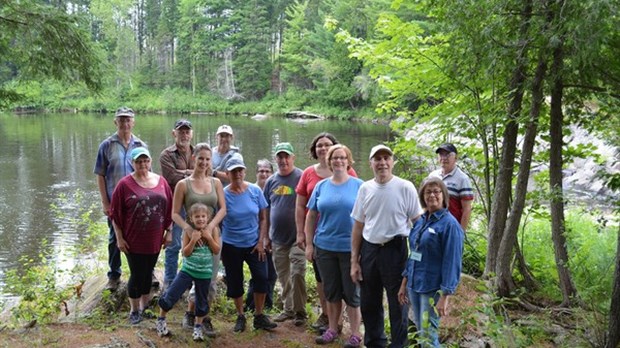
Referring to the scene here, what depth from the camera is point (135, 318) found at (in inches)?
169

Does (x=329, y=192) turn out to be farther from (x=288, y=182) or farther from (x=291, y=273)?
(x=291, y=273)

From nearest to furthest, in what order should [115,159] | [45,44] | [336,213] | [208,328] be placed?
[336,213], [208,328], [45,44], [115,159]

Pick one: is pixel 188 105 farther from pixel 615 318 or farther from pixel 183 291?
pixel 615 318

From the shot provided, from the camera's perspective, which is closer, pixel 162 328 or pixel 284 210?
pixel 162 328

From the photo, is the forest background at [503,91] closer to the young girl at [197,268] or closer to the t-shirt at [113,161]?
the t-shirt at [113,161]

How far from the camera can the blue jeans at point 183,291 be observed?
156 inches

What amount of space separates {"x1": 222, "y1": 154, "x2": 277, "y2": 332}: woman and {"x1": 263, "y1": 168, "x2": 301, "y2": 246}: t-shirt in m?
0.16

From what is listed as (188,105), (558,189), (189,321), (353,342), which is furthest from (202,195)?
(188,105)

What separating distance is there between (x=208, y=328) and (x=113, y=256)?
120 cm

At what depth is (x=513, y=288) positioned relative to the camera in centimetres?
498

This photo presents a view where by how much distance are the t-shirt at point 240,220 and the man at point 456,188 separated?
63.6 inches

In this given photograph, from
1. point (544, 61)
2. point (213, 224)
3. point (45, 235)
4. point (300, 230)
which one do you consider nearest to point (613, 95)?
point (544, 61)

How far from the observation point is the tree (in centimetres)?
438

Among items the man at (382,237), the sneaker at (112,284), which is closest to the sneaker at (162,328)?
the sneaker at (112,284)
